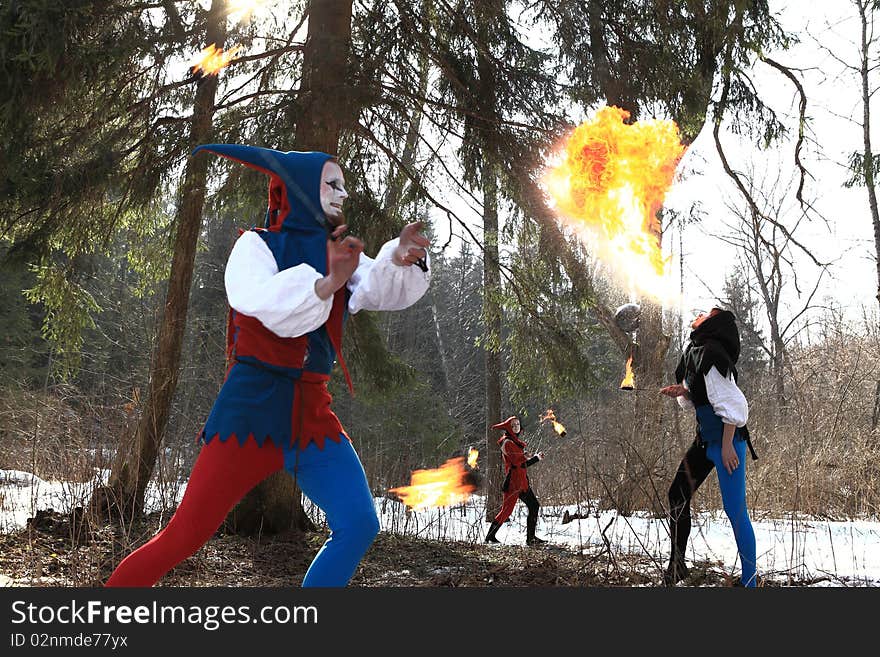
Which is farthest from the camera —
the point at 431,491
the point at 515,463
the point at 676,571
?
the point at 431,491

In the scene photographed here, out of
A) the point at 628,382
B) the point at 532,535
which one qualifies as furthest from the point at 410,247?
the point at 532,535

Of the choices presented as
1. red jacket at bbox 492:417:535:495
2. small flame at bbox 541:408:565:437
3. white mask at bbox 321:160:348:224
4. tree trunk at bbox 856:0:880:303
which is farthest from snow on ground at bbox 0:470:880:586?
tree trunk at bbox 856:0:880:303

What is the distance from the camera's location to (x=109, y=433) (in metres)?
6.62

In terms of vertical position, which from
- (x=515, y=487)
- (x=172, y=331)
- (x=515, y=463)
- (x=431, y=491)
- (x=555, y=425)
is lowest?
(x=431, y=491)

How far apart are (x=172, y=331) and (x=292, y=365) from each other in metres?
5.31

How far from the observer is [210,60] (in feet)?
24.8

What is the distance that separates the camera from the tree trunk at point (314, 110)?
592 centimetres

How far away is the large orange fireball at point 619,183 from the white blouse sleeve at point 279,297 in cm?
417

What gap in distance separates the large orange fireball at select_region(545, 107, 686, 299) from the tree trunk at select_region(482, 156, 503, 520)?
3.66ft

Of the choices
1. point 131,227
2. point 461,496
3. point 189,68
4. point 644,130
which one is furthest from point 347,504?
point 461,496

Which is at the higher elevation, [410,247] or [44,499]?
[410,247]

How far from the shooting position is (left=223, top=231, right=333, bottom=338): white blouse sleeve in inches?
106

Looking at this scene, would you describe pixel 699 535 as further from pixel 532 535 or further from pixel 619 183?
pixel 619 183

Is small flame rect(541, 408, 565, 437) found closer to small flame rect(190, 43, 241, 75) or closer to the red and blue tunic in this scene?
the red and blue tunic
